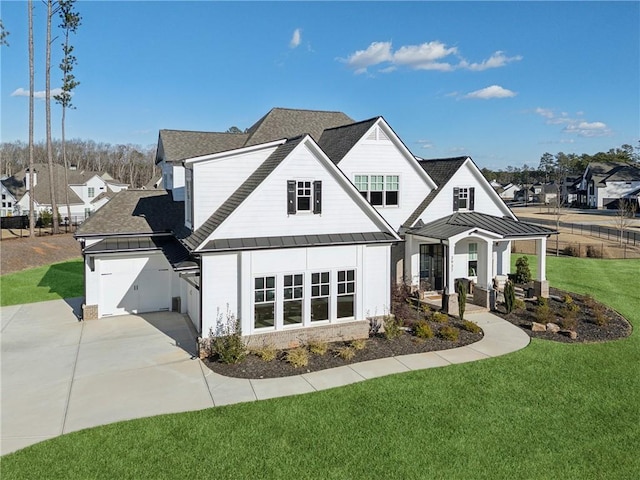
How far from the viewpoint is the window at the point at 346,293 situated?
47.7ft

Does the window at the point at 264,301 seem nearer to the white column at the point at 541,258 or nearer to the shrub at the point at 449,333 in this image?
the shrub at the point at 449,333

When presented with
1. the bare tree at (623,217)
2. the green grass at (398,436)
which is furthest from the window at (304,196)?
the bare tree at (623,217)

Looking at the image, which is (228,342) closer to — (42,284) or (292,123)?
(292,123)

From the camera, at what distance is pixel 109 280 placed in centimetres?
1727

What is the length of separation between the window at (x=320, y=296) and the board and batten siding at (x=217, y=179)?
3.97m

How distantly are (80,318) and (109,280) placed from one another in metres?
1.92

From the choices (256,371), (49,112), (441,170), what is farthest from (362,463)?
(49,112)

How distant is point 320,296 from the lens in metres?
14.3

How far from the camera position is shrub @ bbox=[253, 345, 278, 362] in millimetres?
12703

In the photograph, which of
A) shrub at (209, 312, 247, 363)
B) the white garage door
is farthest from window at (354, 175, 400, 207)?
shrub at (209, 312, 247, 363)

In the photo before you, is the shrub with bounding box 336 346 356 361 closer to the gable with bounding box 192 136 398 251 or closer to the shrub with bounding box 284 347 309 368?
the shrub with bounding box 284 347 309 368

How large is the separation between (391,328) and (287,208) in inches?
205

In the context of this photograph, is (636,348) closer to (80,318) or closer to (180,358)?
(180,358)

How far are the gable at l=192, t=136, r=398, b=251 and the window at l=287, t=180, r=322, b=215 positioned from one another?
8 cm
